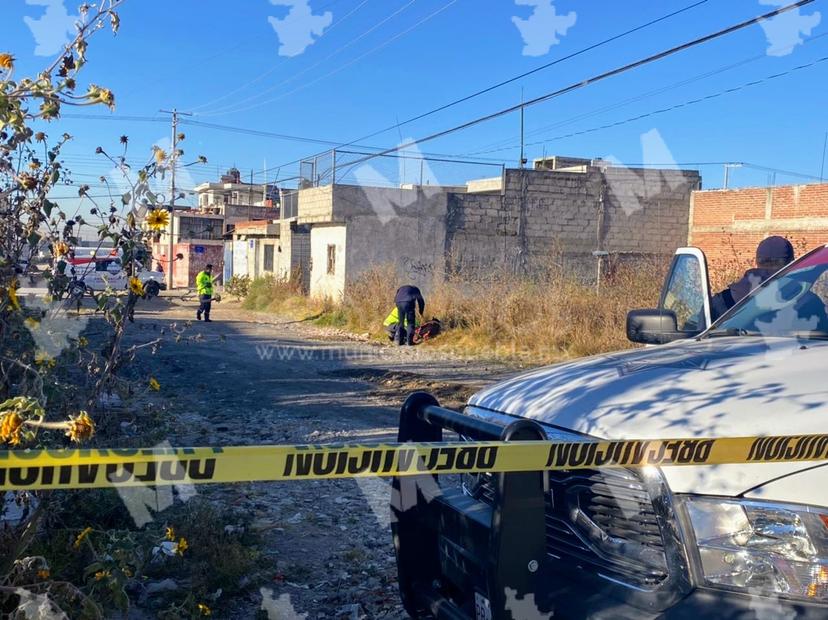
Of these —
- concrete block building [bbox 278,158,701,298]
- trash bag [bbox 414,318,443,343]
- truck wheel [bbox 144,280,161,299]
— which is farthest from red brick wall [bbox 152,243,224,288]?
truck wheel [bbox 144,280,161,299]

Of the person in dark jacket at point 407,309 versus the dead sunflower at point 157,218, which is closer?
the dead sunflower at point 157,218

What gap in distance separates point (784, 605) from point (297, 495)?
4.43 m

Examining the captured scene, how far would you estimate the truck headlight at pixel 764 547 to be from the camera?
214cm

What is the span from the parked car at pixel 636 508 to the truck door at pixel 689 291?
101 cm

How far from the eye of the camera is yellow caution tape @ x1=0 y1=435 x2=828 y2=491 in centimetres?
226

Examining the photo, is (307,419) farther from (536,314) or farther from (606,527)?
(536,314)

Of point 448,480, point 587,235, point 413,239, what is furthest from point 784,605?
point 587,235

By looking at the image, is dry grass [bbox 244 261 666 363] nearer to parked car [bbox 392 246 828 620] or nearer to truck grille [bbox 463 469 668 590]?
parked car [bbox 392 246 828 620]

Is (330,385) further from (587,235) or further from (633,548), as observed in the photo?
(587,235)

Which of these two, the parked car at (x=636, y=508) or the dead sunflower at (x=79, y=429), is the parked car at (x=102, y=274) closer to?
the dead sunflower at (x=79, y=429)

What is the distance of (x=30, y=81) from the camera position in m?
3.16

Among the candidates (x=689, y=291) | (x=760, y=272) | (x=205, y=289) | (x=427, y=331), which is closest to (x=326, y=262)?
(x=205, y=289)

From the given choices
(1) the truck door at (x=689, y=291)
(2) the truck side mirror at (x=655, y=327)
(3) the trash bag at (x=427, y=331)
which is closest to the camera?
(2) the truck side mirror at (x=655, y=327)

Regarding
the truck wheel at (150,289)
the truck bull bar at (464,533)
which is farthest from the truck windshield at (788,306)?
the truck wheel at (150,289)
